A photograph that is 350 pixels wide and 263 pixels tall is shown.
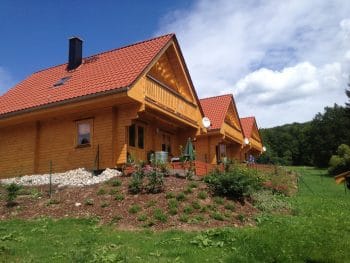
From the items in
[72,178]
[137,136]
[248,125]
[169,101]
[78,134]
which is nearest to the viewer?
[72,178]

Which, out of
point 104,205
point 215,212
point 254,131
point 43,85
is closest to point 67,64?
point 43,85

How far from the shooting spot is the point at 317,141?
60375 millimetres

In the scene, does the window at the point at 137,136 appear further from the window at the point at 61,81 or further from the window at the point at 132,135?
the window at the point at 61,81

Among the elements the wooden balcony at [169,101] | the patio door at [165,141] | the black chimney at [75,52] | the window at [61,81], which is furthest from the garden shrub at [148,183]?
the black chimney at [75,52]

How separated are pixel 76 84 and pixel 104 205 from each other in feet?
27.5

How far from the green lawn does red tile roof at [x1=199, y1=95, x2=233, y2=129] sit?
16966mm

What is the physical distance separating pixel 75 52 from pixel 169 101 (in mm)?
6104

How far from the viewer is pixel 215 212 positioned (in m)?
13.7

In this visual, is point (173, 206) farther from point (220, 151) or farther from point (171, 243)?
point (220, 151)

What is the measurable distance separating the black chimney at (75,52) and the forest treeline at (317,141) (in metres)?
29.4

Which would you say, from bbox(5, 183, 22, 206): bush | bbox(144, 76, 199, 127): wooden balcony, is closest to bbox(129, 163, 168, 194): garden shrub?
bbox(5, 183, 22, 206): bush

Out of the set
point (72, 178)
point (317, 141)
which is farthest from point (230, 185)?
point (317, 141)

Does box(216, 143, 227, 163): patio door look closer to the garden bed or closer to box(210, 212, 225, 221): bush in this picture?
the garden bed

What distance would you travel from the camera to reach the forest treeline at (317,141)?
5869 centimetres
